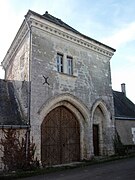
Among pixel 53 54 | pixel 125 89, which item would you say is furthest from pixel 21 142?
pixel 125 89

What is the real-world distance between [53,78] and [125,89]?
45.4 ft

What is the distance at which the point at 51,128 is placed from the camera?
1199 centimetres

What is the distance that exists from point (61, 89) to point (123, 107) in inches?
362

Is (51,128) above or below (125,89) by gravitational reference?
below

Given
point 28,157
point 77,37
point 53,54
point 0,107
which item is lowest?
point 28,157

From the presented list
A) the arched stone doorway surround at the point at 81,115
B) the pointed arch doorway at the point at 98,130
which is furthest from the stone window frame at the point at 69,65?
the pointed arch doorway at the point at 98,130

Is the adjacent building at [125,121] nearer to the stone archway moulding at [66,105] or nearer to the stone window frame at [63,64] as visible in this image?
the stone archway moulding at [66,105]

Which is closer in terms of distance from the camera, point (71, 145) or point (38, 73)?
point (38, 73)

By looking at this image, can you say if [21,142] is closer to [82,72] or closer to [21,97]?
[21,97]

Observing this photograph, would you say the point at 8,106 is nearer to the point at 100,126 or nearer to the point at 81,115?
the point at 81,115

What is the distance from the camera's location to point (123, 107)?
19.6 meters

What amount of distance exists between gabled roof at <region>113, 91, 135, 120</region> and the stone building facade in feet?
9.22

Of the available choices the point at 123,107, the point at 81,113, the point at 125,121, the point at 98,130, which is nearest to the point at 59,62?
the point at 81,113

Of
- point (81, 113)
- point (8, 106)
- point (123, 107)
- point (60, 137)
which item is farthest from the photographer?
point (123, 107)
